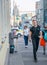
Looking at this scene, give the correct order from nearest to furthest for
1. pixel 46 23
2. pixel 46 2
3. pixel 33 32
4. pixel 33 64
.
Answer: pixel 33 64 → pixel 33 32 → pixel 46 23 → pixel 46 2

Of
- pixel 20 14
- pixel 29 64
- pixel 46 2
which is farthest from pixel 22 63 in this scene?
pixel 20 14

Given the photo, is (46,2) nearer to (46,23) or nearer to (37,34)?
(46,23)

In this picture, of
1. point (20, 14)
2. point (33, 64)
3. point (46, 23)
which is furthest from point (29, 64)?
→ point (20, 14)

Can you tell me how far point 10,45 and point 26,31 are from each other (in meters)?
4.48

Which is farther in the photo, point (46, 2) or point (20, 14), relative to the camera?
point (20, 14)

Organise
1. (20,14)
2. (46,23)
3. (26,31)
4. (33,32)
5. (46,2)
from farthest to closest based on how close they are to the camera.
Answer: (20,14), (46,2), (46,23), (26,31), (33,32)

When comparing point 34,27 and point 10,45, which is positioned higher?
point 34,27

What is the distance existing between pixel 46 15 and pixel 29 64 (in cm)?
3138

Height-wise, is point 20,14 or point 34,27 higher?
point 34,27

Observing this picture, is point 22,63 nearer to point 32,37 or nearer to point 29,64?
point 29,64

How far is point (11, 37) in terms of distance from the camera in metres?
19.4

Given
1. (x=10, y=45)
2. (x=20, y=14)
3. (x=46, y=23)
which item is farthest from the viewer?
(x=20, y=14)

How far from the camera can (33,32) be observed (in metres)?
14.5

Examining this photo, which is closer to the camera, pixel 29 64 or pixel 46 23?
pixel 29 64
